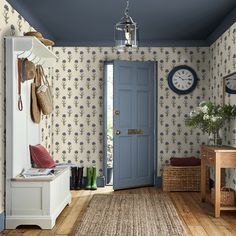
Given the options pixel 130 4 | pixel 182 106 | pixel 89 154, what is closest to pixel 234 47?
pixel 130 4

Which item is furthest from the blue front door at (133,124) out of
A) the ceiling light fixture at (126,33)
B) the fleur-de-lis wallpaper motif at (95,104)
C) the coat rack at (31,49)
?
the ceiling light fixture at (126,33)

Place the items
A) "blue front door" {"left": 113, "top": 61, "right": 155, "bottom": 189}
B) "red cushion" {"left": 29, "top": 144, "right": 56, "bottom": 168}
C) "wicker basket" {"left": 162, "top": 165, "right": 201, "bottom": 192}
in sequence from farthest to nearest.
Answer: "blue front door" {"left": 113, "top": 61, "right": 155, "bottom": 189} → "wicker basket" {"left": 162, "top": 165, "right": 201, "bottom": 192} → "red cushion" {"left": 29, "top": 144, "right": 56, "bottom": 168}

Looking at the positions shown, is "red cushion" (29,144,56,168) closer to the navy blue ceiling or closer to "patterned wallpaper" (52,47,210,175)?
the navy blue ceiling

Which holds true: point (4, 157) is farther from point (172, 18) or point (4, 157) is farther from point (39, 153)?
point (172, 18)

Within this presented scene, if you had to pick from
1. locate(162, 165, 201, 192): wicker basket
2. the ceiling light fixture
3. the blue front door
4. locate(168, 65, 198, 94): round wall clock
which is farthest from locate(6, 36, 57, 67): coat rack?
locate(162, 165, 201, 192): wicker basket

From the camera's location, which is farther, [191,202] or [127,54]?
[127,54]

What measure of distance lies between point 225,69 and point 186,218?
228 centimetres

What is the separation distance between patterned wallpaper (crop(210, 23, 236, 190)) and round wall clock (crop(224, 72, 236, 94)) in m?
0.06

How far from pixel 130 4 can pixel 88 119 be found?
266cm

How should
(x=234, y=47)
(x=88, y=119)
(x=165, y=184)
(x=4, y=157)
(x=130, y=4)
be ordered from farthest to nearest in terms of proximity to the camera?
(x=88, y=119) → (x=165, y=184) → (x=234, y=47) → (x=130, y=4) → (x=4, y=157)

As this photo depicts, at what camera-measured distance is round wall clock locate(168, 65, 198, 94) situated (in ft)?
23.9

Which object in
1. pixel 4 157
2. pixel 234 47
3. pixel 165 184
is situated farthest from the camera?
pixel 165 184

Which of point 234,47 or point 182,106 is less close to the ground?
point 234,47

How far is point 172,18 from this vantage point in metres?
5.84
